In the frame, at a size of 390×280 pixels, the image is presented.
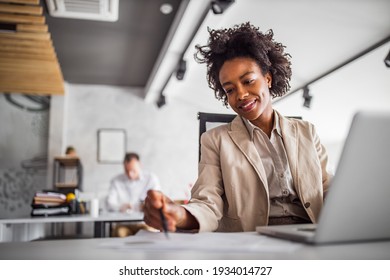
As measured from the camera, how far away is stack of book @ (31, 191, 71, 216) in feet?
9.18

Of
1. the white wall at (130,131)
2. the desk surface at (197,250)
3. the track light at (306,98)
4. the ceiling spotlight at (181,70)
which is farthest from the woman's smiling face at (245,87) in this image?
the white wall at (130,131)

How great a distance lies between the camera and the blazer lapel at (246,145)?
96 centimetres

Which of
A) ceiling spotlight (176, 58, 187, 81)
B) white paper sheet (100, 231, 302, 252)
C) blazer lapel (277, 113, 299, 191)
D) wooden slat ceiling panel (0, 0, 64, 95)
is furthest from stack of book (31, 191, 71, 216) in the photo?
white paper sheet (100, 231, 302, 252)

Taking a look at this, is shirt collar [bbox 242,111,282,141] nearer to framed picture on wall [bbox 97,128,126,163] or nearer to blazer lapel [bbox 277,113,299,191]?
blazer lapel [bbox 277,113,299,191]

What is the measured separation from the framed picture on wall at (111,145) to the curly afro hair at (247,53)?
4287 millimetres

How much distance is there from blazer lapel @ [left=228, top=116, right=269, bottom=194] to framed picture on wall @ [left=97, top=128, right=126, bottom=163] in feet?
14.7

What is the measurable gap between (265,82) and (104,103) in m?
4.52

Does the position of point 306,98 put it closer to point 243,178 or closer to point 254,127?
point 254,127

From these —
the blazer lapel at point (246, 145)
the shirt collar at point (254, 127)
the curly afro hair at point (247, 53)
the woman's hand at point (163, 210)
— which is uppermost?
the curly afro hair at point (247, 53)

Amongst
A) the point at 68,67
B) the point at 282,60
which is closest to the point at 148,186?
the point at 68,67

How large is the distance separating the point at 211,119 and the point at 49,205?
212 cm

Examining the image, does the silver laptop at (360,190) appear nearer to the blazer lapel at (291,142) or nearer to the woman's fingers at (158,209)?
the woman's fingers at (158,209)

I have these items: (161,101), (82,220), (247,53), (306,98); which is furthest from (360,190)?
(161,101)

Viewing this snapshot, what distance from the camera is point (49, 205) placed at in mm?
2859
